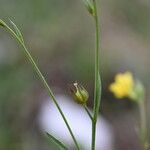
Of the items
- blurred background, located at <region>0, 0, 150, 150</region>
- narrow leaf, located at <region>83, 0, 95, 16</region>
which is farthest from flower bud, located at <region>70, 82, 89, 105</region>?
blurred background, located at <region>0, 0, 150, 150</region>

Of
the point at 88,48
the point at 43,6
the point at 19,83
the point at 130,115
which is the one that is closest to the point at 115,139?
the point at 130,115

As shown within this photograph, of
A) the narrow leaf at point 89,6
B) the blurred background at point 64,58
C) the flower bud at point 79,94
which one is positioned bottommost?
the blurred background at point 64,58

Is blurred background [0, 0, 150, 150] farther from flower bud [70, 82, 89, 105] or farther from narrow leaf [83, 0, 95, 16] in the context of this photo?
narrow leaf [83, 0, 95, 16]

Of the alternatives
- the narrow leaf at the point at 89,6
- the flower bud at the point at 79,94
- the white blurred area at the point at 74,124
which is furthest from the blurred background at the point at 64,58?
the narrow leaf at the point at 89,6

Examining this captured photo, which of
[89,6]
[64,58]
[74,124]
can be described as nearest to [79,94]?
[89,6]

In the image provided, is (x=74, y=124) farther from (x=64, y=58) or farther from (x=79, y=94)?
(x=79, y=94)

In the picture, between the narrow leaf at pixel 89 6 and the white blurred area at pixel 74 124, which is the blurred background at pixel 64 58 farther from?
the narrow leaf at pixel 89 6
